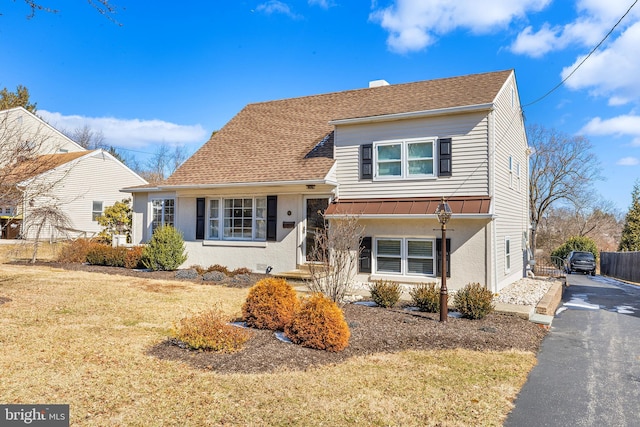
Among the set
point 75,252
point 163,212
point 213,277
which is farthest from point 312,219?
point 75,252

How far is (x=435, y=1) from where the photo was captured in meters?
11.1

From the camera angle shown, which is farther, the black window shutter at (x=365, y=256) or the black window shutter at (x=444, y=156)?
the black window shutter at (x=365, y=256)

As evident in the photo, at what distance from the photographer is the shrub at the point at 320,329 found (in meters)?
6.12

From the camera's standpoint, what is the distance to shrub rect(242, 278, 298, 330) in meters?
7.09

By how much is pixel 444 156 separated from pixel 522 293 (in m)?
4.57

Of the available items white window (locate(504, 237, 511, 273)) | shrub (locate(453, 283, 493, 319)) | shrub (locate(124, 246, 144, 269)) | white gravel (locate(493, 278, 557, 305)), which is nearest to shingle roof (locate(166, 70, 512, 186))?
shrub (locate(124, 246, 144, 269))

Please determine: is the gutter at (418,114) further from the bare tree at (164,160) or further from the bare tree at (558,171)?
the bare tree at (164,160)

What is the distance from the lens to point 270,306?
23.4ft

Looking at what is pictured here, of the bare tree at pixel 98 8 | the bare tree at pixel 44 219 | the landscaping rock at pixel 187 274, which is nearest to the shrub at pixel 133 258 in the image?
the landscaping rock at pixel 187 274

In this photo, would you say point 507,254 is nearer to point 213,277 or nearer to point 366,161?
point 366,161

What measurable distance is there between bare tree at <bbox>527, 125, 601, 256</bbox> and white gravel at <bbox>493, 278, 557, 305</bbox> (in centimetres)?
2974

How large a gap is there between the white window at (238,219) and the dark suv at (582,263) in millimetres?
24714

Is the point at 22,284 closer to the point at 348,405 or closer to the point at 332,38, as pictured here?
the point at 348,405

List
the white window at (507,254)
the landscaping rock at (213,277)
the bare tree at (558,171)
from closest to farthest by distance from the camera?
1. the landscaping rock at (213,277)
2. the white window at (507,254)
3. the bare tree at (558,171)
